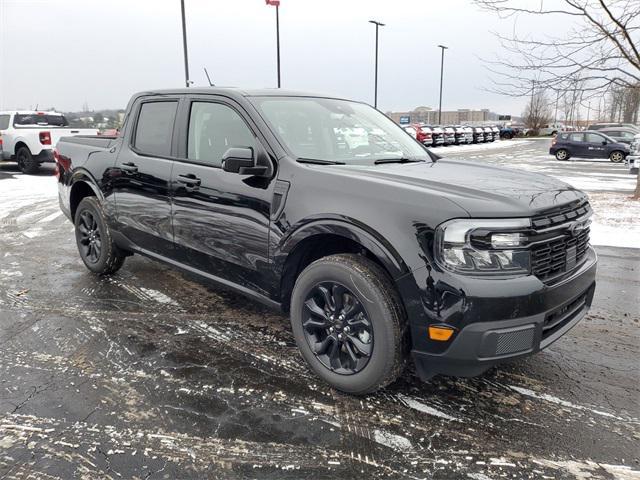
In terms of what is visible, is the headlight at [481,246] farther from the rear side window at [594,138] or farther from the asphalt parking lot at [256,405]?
the rear side window at [594,138]

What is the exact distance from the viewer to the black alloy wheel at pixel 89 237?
17.1 ft

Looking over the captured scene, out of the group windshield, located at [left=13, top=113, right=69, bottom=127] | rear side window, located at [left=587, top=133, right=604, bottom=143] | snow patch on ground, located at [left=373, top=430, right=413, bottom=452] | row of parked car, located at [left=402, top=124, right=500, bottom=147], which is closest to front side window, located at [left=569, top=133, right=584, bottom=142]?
rear side window, located at [left=587, top=133, right=604, bottom=143]

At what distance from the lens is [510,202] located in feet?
8.82

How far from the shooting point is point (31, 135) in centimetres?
A: 1513

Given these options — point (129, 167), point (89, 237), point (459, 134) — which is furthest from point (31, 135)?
point (459, 134)

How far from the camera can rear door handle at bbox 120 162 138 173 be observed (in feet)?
14.6

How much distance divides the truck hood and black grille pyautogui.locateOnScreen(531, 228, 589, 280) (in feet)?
0.64

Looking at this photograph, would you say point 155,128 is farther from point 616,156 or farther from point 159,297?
point 616,156

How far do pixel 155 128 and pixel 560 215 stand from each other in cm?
326

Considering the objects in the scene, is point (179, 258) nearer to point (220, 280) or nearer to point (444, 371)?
point (220, 280)

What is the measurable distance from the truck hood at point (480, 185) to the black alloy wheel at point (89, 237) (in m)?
3.13

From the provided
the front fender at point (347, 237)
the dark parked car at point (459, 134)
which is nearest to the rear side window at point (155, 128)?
the front fender at point (347, 237)

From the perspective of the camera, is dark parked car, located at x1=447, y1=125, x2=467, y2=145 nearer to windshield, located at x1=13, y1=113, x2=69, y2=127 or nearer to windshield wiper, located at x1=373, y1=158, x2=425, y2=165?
windshield, located at x1=13, y1=113, x2=69, y2=127

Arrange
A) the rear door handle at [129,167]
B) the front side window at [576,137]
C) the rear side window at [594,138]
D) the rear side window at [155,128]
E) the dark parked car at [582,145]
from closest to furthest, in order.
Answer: the rear side window at [155,128] → the rear door handle at [129,167] → the dark parked car at [582,145] → the rear side window at [594,138] → the front side window at [576,137]
